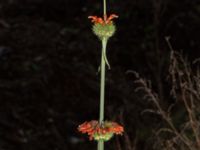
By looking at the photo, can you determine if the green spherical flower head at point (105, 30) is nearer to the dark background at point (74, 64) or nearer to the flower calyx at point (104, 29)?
the flower calyx at point (104, 29)

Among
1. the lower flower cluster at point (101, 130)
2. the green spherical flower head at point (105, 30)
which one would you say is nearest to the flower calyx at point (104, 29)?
the green spherical flower head at point (105, 30)

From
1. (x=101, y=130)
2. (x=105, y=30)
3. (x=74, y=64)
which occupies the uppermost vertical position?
(x=74, y=64)

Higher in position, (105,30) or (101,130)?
(105,30)

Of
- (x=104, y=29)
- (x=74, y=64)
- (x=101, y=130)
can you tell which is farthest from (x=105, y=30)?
(x=74, y=64)

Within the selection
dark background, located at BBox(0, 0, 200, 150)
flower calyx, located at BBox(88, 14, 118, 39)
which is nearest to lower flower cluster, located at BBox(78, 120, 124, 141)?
flower calyx, located at BBox(88, 14, 118, 39)

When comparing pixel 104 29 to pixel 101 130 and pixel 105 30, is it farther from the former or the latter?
pixel 101 130

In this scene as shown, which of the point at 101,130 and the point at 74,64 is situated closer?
the point at 101,130

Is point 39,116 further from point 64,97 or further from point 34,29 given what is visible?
point 34,29
